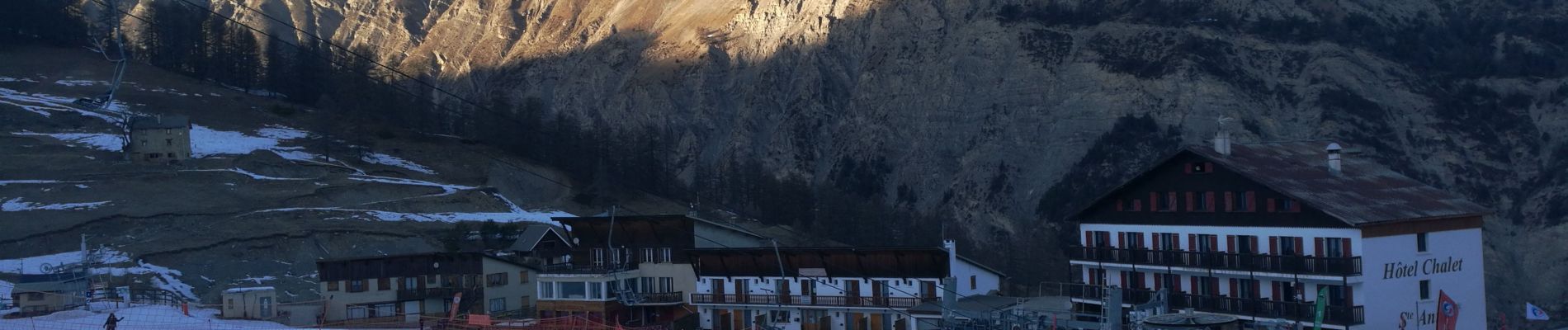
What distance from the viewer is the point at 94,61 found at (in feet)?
520

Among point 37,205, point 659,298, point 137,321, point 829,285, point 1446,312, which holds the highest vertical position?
point 37,205

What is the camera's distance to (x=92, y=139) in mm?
124438

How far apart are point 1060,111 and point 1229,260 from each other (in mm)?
94134

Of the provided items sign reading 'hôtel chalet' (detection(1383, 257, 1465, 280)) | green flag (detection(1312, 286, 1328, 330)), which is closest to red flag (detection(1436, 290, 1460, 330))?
sign reading 'hôtel chalet' (detection(1383, 257, 1465, 280))

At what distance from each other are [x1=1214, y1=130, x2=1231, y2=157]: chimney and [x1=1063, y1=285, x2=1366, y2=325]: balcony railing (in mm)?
4892

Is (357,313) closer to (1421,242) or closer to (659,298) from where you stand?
(659,298)

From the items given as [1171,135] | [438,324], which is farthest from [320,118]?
[438,324]

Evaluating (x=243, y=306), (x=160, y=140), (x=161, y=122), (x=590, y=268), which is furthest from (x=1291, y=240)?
(x=161, y=122)

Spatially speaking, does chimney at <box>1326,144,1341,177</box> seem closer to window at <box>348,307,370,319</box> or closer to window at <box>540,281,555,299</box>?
window at <box>540,281,555,299</box>

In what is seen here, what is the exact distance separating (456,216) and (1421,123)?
257 feet

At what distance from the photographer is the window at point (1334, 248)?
46.4 m

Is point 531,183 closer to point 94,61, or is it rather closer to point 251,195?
point 251,195

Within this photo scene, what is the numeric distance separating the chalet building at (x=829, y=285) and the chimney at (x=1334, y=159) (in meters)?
14.8

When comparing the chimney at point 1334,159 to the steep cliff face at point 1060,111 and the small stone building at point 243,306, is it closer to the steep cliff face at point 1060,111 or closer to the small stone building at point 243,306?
the small stone building at point 243,306
